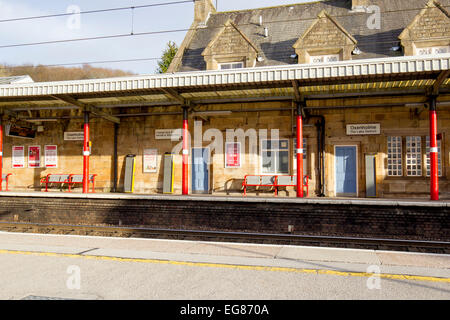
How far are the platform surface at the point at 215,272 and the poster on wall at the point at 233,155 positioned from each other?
7.16m

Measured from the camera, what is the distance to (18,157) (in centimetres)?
1695

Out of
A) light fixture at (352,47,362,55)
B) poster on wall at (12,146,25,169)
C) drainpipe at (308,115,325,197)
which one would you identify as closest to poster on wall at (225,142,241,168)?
drainpipe at (308,115,325,197)

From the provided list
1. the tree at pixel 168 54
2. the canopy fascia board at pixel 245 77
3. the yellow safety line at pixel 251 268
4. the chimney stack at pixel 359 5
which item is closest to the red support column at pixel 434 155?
the canopy fascia board at pixel 245 77

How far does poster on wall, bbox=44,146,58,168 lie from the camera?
16453 millimetres

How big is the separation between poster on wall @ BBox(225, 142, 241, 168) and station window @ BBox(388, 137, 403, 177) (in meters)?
5.67

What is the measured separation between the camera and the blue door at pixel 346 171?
44.4ft

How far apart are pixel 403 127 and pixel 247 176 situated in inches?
236

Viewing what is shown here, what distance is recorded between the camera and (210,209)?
10727 mm

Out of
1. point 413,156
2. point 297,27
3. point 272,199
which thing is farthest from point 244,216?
point 297,27

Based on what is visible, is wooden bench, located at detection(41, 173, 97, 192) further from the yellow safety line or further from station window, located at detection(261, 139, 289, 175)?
the yellow safety line

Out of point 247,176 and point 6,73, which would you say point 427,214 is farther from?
point 6,73

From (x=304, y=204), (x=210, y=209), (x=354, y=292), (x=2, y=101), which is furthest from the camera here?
(x=2, y=101)

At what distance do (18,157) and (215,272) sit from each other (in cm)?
1524
